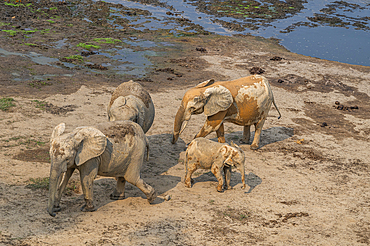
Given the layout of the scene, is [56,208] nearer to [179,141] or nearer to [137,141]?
[137,141]

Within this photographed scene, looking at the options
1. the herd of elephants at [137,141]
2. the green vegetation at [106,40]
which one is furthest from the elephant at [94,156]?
the green vegetation at [106,40]

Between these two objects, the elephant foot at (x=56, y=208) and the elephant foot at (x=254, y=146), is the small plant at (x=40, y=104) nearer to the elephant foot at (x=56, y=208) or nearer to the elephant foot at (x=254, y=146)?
the elephant foot at (x=56, y=208)

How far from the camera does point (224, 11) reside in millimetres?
36531

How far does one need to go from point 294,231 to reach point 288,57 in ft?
61.5

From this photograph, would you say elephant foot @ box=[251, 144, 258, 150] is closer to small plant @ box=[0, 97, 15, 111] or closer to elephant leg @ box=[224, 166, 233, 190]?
elephant leg @ box=[224, 166, 233, 190]

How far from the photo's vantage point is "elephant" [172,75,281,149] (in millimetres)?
11406

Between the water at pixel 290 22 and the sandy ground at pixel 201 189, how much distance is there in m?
12.8

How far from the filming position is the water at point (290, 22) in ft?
95.1

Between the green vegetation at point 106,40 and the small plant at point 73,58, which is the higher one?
the small plant at point 73,58

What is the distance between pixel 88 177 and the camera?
7.65m

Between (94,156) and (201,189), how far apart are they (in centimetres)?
336

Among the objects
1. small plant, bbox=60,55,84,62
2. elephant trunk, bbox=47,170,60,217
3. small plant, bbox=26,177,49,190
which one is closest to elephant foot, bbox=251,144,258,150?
small plant, bbox=26,177,49,190

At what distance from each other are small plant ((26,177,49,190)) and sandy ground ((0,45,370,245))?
37mm

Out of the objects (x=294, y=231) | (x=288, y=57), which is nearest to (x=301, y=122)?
(x=294, y=231)
